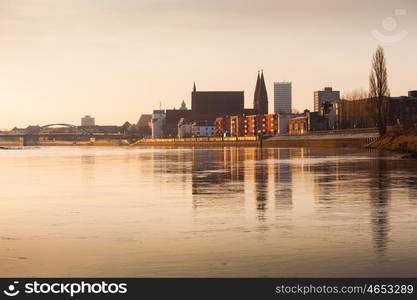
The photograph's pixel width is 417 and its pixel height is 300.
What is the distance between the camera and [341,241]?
1330cm

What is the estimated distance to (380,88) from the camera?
95.2 m

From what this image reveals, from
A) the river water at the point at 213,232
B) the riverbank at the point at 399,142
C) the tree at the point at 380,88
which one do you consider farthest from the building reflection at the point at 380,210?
the tree at the point at 380,88

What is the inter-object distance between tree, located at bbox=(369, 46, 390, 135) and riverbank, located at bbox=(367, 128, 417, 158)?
2521 mm

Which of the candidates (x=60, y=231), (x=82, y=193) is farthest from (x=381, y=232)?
(x=82, y=193)

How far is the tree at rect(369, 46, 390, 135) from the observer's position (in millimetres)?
94938

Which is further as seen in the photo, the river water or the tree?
the tree

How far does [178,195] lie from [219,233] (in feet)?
33.7

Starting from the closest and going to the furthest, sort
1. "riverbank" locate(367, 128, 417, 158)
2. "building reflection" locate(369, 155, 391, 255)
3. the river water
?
the river water, "building reflection" locate(369, 155, 391, 255), "riverbank" locate(367, 128, 417, 158)

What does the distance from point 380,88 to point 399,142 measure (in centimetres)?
1015

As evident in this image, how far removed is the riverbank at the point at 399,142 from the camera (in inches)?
3162

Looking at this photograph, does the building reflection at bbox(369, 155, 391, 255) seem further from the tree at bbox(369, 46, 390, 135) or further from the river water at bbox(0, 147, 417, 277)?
the tree at bbox(369, 46, 390, 135)

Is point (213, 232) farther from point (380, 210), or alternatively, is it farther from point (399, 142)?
point (399, 142)

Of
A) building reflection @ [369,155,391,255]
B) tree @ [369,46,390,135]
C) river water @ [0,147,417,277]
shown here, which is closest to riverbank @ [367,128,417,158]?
tree @ [369,46,390,135]

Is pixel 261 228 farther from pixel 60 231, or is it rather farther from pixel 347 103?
pixel 347 103
